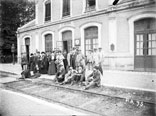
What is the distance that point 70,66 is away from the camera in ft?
28.4

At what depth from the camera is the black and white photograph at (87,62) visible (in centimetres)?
414

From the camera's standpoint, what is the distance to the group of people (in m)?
6.42

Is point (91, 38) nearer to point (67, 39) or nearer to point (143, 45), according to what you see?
point (67, 39)

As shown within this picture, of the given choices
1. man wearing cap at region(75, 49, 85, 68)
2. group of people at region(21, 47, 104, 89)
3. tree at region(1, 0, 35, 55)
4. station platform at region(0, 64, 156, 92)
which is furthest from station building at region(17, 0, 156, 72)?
tree at region(1, 0, 35, 55)

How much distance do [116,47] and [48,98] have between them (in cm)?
518

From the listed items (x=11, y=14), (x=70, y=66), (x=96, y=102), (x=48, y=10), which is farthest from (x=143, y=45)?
(x=48, y=10)

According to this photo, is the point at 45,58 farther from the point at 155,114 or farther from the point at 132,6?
the point at 155,114

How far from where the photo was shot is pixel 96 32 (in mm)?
9523

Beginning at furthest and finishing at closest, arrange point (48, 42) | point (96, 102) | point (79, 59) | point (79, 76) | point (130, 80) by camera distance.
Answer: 1. point (48, 42)
2. point (79, 59)
3. point (79, 76)
4. point (130, 80)
5. point (96, 102)

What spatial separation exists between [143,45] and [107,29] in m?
2.46

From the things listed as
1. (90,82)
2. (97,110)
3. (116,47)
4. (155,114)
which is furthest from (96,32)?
(155,114)

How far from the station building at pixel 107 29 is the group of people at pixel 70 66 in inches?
50.9

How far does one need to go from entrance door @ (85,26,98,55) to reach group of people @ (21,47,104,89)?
52cm

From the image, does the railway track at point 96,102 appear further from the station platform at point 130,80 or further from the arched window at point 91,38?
the arched window at point 91,38
